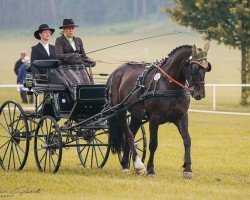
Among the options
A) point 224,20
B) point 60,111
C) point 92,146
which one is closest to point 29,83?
point 60,111

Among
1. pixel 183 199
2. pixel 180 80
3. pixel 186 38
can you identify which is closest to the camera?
pixel 183 199

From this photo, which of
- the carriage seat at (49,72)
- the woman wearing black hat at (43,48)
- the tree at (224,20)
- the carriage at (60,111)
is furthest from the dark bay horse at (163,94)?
the tree at (224,20)

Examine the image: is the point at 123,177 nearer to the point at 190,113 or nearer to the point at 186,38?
the point at 190,113

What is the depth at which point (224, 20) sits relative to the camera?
117 ft

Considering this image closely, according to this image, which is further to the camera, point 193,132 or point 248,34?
point 248,34

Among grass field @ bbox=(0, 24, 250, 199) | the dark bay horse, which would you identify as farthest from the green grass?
the dark bay horse

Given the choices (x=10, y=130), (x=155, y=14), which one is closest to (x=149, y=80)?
(x=10, y=130)

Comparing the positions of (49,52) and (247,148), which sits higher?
(49,52)

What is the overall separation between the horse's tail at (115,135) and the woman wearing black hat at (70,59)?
729 mm

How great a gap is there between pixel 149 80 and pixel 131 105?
1.58ft

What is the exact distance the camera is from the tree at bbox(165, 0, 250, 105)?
34250 millimetres

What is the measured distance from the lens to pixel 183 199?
11766mm

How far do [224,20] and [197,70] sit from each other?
867 inches

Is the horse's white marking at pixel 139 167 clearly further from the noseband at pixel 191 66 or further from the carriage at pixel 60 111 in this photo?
the noseband at pixel 191 66
